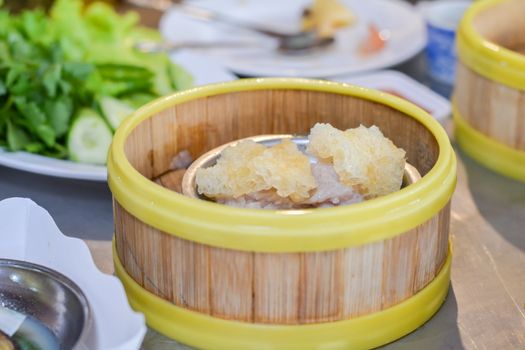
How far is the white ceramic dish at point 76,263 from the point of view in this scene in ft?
3.17

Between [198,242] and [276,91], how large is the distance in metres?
0.40

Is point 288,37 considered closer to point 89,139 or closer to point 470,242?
point 89,139

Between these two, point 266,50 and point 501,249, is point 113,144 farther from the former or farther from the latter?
point 266,50

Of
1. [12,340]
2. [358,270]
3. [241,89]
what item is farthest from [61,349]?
[241,89]

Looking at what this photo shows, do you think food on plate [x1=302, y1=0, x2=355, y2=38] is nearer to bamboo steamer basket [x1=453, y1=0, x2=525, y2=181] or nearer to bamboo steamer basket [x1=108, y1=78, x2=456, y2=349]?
bamboo steamer basket [x1=453, y1=0, x2=525, y2=181]

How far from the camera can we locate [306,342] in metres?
1.04

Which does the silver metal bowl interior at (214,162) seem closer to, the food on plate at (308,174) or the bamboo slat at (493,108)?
the food on plate at (308,174)

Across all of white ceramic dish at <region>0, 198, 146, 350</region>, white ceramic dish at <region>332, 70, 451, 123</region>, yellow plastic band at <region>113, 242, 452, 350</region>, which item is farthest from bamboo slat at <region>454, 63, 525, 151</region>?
white ceramic dish at <region>0, 198, 146, 350</region>

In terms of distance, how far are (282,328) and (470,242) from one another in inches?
17.0

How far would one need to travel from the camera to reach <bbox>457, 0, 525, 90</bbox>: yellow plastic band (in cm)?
145

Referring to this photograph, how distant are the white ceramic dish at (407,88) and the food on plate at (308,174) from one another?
0.65 m

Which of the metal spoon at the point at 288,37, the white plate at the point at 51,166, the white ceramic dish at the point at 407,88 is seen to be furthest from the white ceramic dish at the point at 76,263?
the metal spoon at the point at 288,37

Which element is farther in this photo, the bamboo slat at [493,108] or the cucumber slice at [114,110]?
the cucumber slice at [114,110]

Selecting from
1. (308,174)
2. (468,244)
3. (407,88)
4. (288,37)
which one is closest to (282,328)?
(308,174)
